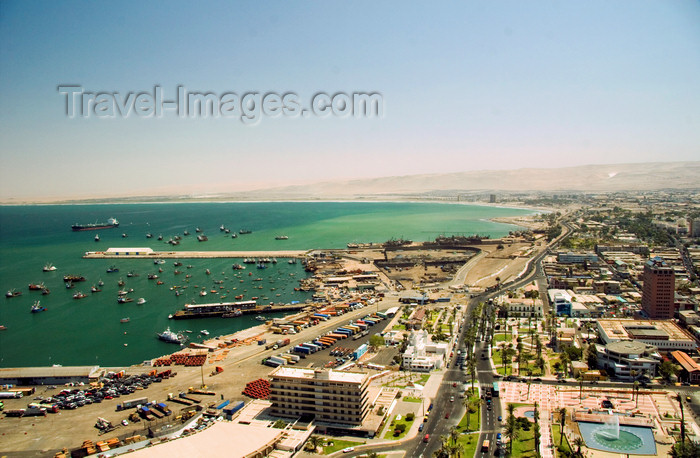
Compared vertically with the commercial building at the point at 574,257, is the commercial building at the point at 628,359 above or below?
below

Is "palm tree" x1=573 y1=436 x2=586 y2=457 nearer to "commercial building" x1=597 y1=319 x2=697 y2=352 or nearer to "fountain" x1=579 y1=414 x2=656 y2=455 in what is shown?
"fountain" x1=579 y1=414 x2=656 y2=455

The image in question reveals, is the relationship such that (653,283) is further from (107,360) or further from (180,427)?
(107,360)

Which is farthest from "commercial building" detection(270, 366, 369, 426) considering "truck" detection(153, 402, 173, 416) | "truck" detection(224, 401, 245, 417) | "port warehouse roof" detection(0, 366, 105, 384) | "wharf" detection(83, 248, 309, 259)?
"wharf" detection(83, 248, 309, 259)

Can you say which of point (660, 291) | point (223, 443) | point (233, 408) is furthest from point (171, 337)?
point (660, 291)

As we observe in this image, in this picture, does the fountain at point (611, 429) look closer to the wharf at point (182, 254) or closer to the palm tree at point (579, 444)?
the palm tree at point (579, 444)

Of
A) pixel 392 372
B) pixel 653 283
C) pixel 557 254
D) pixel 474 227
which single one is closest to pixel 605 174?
pixel 474 227

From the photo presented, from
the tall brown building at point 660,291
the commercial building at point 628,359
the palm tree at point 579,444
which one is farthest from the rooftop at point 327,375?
the tall brown building at point 660,291

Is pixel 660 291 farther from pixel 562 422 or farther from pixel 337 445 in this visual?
pixel 337 445
